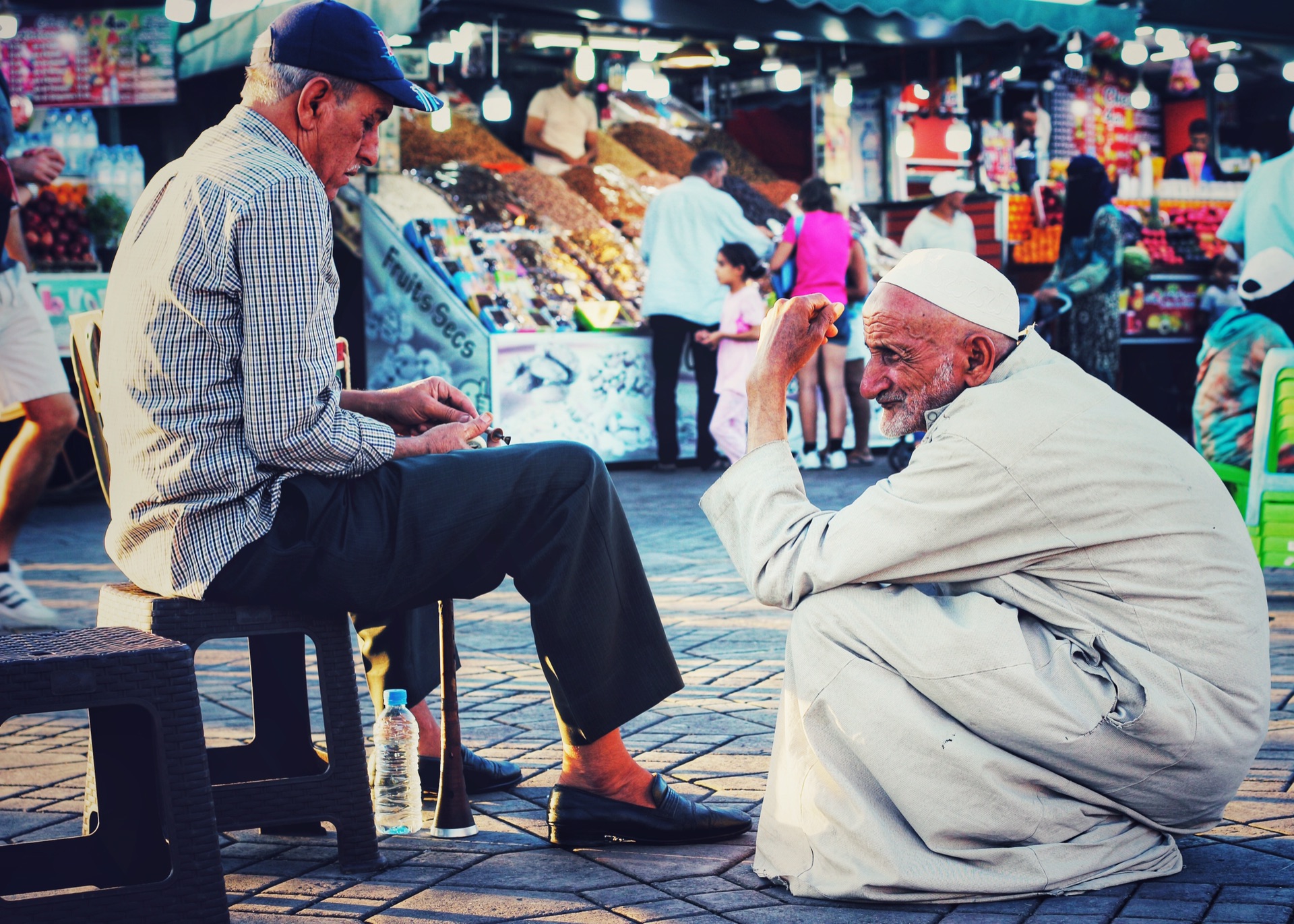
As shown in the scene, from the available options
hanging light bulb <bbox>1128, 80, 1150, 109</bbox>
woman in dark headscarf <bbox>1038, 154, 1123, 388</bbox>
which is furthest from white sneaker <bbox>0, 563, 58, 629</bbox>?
hanging light bulb <bbox>1128, 80, 1150, 109</bbox>

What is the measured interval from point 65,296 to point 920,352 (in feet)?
23.9

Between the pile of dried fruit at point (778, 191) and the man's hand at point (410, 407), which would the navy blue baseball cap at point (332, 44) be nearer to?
the man's hand at point (410, 407)

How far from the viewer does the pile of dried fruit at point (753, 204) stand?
1138cm

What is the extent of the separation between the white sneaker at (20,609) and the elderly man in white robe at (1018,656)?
3.58 meters

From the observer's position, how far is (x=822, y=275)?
965 centimetres

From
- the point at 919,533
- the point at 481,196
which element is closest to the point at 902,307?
the point at 919,533

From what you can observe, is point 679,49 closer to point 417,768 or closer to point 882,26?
point 882,26

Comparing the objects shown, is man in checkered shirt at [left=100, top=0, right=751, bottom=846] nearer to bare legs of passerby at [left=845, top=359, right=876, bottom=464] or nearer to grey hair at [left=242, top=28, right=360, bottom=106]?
grey hair at [left=242, top=28, right=360, bottom=106]

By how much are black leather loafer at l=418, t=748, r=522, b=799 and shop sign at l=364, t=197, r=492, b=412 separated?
239 inches

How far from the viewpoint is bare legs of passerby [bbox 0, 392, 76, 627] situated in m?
5.21

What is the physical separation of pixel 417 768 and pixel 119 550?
0.85 m

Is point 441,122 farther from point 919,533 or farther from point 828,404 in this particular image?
point 919,533

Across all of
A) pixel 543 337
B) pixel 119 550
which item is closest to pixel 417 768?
pixel 119 550

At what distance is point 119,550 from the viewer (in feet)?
8.96
